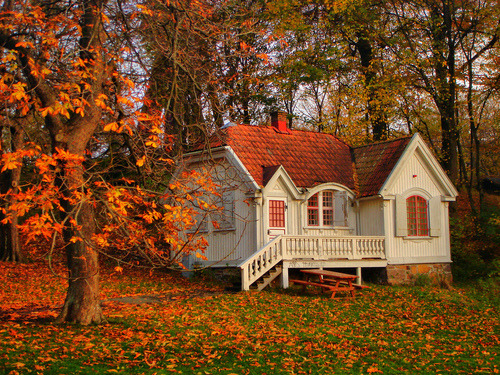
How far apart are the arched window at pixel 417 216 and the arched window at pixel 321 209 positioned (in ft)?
10.0

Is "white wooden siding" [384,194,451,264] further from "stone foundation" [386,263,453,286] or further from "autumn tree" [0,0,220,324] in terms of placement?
"autumn tree" [0,0,220,324]

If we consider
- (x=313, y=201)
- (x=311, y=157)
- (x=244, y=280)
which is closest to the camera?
(x=244, y=280)

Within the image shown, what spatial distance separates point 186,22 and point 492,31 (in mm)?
22115

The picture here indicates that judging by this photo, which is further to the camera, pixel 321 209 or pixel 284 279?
pixel 321 209

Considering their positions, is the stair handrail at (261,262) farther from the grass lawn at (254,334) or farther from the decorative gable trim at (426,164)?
the decorative gable trim at (426,164)

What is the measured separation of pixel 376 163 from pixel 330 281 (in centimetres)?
679

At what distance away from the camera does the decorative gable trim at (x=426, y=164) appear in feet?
76.0

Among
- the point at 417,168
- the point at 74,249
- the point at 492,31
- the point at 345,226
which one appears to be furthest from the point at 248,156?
the point at 492,31

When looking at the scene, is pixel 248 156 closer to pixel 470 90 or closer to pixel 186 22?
pixel 186 22

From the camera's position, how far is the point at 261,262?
19.3 m

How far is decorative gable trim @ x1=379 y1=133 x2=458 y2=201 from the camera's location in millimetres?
23156

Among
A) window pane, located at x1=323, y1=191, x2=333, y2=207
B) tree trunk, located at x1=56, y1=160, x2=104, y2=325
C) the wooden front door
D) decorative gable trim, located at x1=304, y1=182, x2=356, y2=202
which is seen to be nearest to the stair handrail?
the wooden front door

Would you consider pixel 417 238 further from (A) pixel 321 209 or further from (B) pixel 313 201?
(B) pixel 313 201

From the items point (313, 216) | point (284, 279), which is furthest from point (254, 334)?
point (313, 216)
